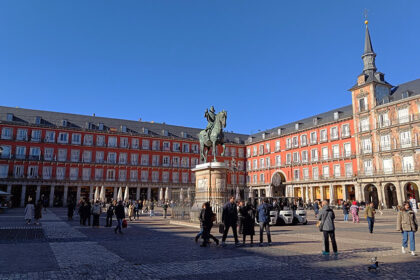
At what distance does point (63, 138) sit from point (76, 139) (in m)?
1.94

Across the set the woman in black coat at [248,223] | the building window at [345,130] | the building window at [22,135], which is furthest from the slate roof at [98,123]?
the woman in black coat at [248,223]

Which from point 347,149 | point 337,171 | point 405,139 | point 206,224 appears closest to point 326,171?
point 337,171

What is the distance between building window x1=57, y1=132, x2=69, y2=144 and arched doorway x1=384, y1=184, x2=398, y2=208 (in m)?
47.0

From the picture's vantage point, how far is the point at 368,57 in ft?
144

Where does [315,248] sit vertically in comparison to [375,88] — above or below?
below

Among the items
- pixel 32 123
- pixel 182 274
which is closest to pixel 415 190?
pixel 182 274

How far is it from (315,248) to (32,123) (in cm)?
4968

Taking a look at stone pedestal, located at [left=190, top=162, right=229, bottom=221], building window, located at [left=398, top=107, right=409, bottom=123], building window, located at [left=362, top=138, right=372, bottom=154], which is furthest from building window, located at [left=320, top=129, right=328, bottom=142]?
stone pedestal, located at [left=190, top=162, right=229, bottom=221]

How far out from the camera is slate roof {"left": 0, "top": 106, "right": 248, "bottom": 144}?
48.7 meters

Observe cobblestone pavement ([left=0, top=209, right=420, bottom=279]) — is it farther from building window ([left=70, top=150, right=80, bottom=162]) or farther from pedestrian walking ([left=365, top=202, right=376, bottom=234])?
building window ([left=70, top=150, right=80, bottom=162])

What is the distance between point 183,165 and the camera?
58375mm

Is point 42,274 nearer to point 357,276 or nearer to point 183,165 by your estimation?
point 357,276

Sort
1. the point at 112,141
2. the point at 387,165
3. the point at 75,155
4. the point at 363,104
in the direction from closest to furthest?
the point at 387,165
the point at 363,104
the point at 75,155
the point at 112,141

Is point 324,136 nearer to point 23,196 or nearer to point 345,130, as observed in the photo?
point 345,130
